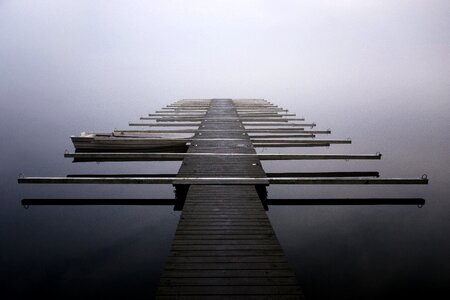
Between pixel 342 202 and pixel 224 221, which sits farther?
pixel 342 202

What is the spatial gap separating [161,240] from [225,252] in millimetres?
5483

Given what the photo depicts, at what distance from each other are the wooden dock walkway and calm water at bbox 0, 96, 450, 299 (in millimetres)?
3013

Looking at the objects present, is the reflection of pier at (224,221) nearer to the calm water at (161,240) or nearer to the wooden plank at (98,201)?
the wooden plank at (98,201)

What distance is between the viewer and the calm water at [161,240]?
29.1 ft

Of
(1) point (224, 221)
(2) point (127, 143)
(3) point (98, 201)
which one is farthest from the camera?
(2) point (127, 143)

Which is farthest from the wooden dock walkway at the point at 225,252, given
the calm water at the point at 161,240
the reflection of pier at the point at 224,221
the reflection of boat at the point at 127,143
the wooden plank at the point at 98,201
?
the reflection of boat at the point at 127,143

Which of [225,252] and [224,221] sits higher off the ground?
[224,221]

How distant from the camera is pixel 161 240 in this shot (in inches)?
437

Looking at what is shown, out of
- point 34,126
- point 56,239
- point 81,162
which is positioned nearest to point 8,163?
point 81,162

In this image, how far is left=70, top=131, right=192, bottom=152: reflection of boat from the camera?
17544 millimetres

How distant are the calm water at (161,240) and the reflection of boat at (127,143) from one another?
67.5 inches

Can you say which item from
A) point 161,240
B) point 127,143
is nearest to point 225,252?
point 161,240

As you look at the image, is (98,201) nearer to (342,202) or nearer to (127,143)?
(127,143)

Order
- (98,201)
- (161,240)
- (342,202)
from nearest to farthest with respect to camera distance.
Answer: (161,240) → (342,202) → (98,201)
